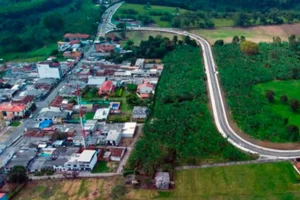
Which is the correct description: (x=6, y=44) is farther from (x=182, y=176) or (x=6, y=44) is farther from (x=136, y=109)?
(x=182, y=176)

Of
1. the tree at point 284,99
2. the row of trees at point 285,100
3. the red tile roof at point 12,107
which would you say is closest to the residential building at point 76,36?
the red tile roof at point 12,107

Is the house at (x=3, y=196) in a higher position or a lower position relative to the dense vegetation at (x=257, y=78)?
lower

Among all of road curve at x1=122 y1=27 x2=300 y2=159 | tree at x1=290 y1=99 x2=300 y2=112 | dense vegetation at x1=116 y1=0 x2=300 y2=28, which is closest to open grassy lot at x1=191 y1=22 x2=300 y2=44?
dense vegetation at x1=116 y1=0 x2=300 y2=28

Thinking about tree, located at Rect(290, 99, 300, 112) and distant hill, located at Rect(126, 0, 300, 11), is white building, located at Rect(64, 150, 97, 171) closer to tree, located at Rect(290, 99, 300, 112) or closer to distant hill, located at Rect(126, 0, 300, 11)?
tree, located at Rect(290, 99, 300, 112)

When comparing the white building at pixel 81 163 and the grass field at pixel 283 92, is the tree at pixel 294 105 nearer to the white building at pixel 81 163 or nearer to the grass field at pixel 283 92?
the grass field at pixel 283 92

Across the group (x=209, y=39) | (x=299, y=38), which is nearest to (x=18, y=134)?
(x=209, y=39)

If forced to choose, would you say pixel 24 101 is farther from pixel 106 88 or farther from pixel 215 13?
pixel 215 13
